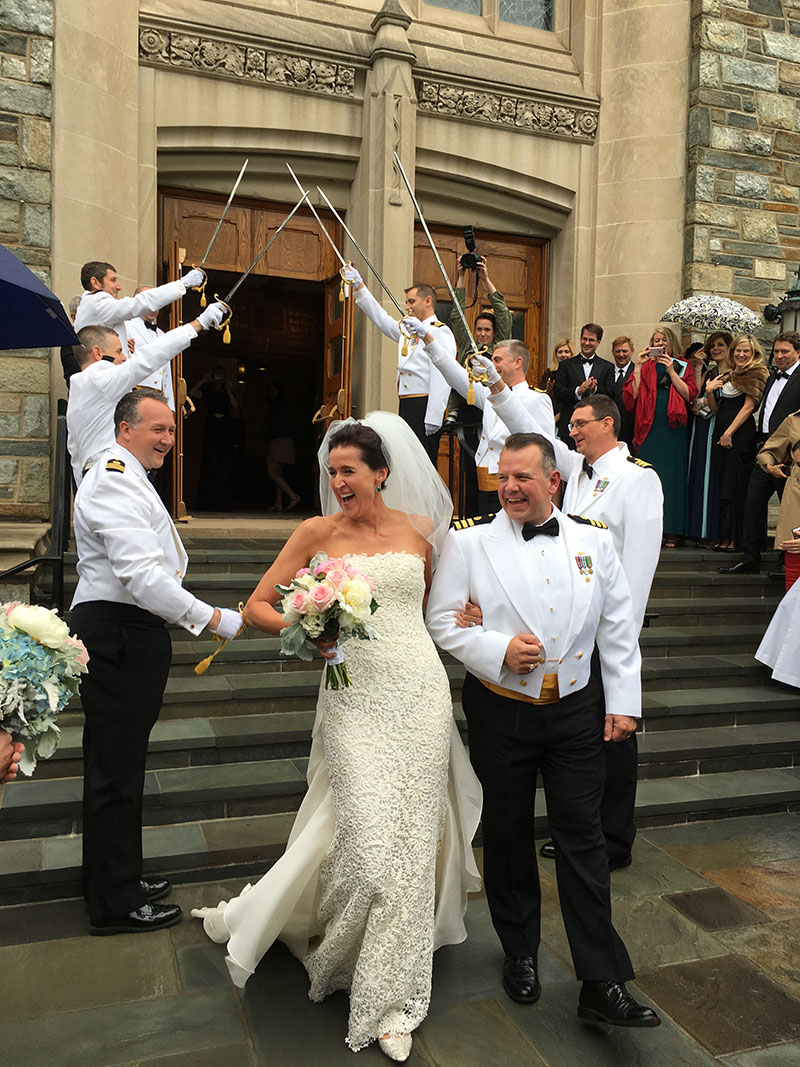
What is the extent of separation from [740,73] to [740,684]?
7684 millimetres

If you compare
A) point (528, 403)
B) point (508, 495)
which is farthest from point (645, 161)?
point (508, 495)

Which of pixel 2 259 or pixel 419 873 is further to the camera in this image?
pixel 2 259

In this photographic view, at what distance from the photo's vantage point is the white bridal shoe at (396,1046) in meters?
2.90

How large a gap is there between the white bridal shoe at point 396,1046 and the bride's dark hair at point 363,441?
192 centimetres

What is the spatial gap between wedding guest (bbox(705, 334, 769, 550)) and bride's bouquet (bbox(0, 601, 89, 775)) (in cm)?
746

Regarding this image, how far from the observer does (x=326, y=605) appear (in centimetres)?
288

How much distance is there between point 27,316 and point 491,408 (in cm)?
323

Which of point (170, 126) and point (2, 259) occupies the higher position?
point (170, 126)

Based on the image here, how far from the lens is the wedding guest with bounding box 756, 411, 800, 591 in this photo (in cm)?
689

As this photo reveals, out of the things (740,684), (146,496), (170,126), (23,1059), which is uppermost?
(170,126)

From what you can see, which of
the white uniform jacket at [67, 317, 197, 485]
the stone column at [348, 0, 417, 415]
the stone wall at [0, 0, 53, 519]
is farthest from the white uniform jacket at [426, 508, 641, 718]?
the stone column at [348, 0, 417, 415]

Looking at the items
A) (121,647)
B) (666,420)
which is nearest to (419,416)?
(666,420)

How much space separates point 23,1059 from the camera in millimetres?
2916

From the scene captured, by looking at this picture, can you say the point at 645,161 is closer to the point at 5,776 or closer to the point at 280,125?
the point at 280,125
